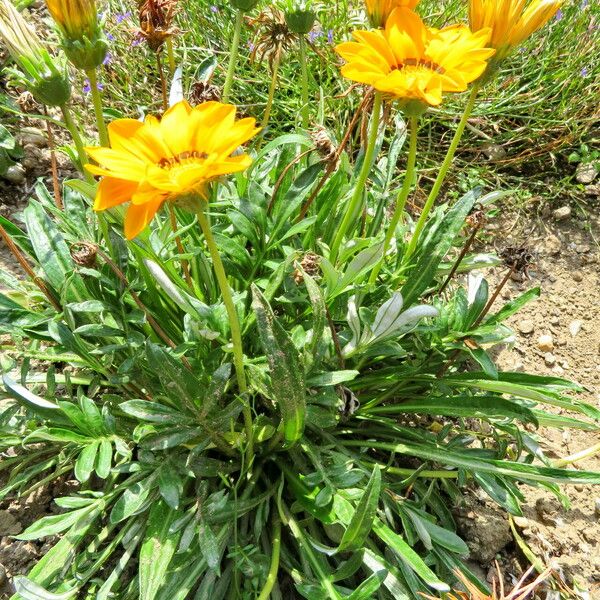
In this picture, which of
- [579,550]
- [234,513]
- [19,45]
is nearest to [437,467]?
[579,550]

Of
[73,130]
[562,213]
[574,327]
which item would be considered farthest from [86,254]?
[562,213]

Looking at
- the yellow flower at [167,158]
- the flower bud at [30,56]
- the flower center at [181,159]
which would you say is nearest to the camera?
the yellow flower at [167,158]

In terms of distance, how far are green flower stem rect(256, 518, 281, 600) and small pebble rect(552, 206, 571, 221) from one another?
66.8 inches

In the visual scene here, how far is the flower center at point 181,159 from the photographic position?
2.99ft

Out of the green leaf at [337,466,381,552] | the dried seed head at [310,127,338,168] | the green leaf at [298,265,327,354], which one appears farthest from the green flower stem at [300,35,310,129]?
the green leaf at [337,466,381,552]

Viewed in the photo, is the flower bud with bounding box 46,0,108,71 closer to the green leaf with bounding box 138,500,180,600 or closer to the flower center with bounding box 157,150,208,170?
the flower center with bounding box 157,150,208,170

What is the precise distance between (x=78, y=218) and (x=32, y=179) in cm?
91

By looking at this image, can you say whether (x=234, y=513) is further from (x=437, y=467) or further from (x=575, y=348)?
(x=575, y=348)

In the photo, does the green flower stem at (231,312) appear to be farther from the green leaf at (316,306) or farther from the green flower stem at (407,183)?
the green flower stem at (407,183)

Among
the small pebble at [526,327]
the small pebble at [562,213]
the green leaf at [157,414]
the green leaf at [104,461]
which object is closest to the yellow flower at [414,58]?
the green leaf at [157,414]

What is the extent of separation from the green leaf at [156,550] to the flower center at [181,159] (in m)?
0.73

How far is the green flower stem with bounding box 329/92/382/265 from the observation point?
107 cm

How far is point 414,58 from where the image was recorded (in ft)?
3.40

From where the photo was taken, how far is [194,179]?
0.79m
